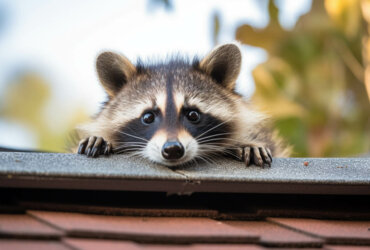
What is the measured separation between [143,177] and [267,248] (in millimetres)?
540

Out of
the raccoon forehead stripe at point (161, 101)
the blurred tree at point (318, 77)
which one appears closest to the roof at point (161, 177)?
the raccoon forehead stripe at point (161, 101)

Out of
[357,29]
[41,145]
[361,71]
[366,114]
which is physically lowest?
[41,145]

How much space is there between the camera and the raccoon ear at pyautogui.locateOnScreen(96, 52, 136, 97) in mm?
3533

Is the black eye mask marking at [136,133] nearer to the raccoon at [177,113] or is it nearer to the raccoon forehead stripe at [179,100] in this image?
the raccoon at [177,113]

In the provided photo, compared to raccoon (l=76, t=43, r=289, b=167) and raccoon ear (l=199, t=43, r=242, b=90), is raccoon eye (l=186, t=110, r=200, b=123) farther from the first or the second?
raccoon ear (l=199, t=43, r=242, b=90)

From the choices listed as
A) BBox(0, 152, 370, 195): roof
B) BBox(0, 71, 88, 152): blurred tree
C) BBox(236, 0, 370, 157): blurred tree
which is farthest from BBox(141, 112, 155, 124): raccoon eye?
BBox(0, 71, 88, 152): blurred tree

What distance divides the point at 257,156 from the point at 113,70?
1.39 metres

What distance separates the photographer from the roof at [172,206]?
1827 mm

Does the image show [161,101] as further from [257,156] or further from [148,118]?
[257,156]

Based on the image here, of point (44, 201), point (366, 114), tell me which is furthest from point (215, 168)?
point (366, 114)

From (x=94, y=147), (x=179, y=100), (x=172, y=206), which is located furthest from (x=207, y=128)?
(x=172, y=206)

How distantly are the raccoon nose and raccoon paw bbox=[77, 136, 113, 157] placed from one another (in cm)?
32

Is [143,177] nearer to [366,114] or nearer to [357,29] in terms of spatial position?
[357,29]

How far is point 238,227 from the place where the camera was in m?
2.09
